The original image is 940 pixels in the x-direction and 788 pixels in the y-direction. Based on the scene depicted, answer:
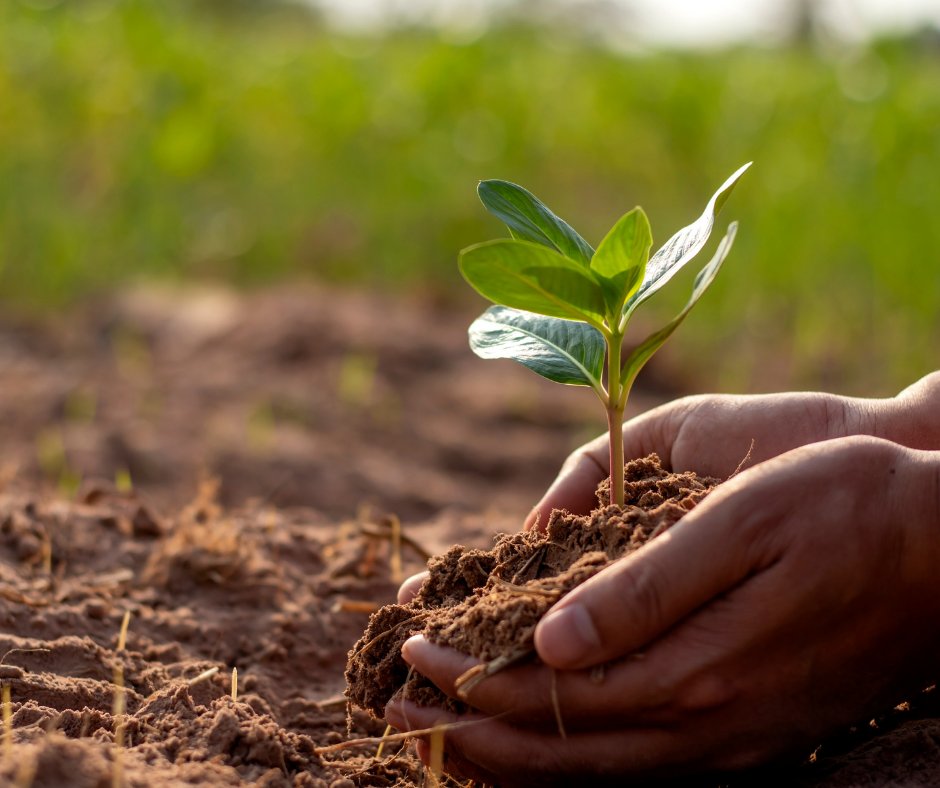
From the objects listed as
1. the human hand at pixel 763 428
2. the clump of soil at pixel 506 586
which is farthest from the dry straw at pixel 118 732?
the human hand at pixel 763 428

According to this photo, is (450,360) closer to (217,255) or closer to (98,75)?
(217,255)

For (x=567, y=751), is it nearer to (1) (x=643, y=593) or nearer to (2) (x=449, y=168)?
(1) (x=643, y=593)

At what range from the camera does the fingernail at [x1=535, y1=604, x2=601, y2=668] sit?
0.99 metres

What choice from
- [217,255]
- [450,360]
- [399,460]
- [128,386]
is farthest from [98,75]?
[399,460]

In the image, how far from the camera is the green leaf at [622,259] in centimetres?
116

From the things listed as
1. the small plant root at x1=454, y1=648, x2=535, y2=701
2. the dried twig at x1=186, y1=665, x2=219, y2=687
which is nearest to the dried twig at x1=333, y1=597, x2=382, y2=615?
the dried twig at x1=186, y1=665, x2=219, y2=687

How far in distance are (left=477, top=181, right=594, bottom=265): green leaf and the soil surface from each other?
39 centimetres

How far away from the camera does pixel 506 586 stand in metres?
1.10

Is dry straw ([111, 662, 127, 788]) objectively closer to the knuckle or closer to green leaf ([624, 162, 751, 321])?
the knuckle

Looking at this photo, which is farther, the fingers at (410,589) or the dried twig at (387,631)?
the fingers at (410,589)

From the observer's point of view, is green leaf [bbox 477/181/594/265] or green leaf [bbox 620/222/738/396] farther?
green leaf [bbox 477/181/594/265]

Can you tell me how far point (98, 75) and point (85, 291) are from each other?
79.0 inches

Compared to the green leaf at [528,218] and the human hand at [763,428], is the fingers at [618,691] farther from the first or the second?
the green leaf at [528,218]

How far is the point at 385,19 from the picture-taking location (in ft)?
31.8
